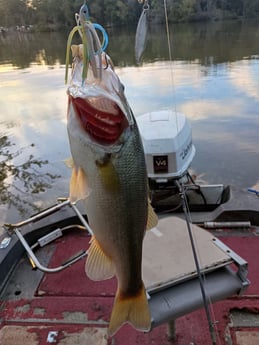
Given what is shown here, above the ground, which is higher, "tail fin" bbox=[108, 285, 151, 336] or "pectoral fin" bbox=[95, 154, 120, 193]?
"pectoral fin" bbox=[95, 154, 120, 193]

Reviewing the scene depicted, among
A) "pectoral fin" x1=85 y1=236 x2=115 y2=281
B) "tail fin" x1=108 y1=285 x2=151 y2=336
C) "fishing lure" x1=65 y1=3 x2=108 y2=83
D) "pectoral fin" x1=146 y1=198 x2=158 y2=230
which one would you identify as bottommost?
"tail fin" x1=108 y1=285 x2=151 y2=336

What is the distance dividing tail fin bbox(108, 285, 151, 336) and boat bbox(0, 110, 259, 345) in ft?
1.56

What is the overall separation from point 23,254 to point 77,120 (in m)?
3.18

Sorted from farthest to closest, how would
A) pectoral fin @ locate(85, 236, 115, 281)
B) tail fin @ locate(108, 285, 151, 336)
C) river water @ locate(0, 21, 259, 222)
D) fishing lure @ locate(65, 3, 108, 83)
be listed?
river water @ locate(0, 21, 259, 222) → tail fin @ locate(108, 285, 151, 336) → pectoral fin @ locate(85, 236, 115, 281) → fishing lure @ locate(65, 3, 108, 83)

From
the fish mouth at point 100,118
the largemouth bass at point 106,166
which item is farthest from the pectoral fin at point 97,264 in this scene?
the fish mouth at point 100,118

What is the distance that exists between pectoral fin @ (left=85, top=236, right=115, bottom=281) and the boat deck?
2.50 ft

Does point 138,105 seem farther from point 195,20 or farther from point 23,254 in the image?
point 195,20

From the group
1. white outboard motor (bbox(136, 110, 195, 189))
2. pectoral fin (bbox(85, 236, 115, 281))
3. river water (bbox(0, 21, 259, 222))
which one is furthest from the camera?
river water (bbox(0, 21, 259, 222))

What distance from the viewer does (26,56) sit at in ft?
105

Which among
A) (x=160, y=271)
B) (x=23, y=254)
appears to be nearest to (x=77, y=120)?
(x=160, y=271)

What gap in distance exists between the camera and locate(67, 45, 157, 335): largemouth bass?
115cm

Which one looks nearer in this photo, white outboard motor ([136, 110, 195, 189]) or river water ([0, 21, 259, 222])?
white outboard motor ([136, 110, 195, 189])

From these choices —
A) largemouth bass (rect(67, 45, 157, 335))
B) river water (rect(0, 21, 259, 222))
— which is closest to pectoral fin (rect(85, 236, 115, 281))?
largemouth bass (rect(67, 45, 157, 335))

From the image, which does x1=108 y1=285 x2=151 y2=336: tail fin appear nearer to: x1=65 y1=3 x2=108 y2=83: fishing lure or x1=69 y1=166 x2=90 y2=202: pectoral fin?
x1=69 y1=166 x2=90 y2=202: pectoral fin
